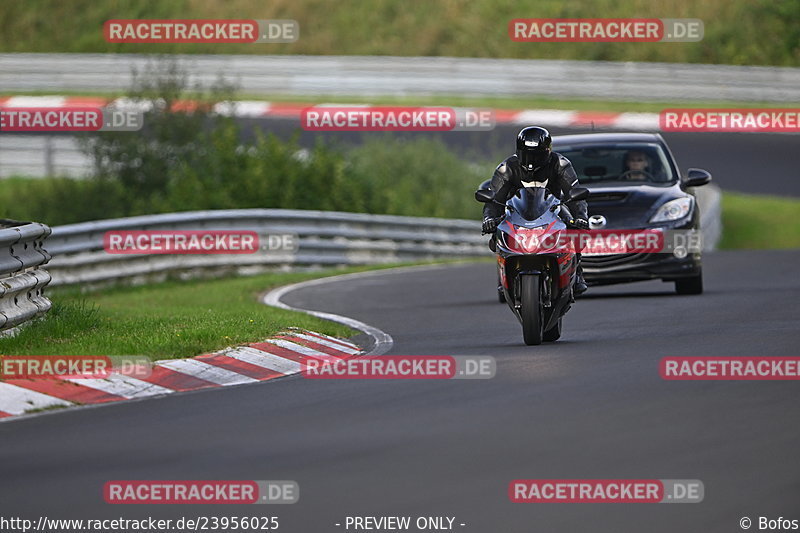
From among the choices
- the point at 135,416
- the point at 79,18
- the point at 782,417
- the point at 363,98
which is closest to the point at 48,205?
the point at 363,98

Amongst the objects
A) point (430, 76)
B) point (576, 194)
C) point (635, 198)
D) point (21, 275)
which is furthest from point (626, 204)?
point (430, 76)

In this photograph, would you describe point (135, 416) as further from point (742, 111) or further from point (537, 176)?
point (742, 111)

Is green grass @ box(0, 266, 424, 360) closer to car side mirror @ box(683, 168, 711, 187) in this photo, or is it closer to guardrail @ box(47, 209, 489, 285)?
guardrail @ box(47, 209, 489, 285)

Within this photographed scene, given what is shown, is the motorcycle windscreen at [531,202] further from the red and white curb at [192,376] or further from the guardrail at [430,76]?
the guardrail at [430,76]

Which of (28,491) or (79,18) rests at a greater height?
(79,18)

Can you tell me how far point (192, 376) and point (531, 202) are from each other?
301 cm

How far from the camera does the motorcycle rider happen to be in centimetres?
1235

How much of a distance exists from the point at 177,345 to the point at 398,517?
5150 millimetres

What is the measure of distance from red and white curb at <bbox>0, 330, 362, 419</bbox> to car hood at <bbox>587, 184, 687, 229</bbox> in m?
4.37

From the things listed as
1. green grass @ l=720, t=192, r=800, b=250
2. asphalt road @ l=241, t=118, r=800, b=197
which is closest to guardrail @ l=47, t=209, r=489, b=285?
green grass @ l=720, t=192, r=800, b=250

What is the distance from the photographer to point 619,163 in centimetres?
1744

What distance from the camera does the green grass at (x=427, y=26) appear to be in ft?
148

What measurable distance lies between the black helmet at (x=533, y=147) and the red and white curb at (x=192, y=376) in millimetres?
1951

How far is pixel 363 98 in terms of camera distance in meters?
40.1
